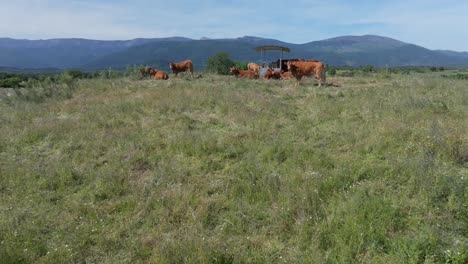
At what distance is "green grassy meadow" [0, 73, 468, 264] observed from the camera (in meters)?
3.42

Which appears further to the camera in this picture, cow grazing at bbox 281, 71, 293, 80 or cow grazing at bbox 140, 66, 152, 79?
cow grazing at bbox 140, 66, 152, 79

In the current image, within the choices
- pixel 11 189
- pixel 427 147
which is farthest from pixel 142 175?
pixel 427 147

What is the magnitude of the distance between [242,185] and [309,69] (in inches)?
396

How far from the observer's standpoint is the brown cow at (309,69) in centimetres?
1349

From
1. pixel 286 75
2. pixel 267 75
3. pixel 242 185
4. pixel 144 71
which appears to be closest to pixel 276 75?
pixel 267 75

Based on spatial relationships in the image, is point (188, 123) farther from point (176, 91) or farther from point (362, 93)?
point (362, 93)

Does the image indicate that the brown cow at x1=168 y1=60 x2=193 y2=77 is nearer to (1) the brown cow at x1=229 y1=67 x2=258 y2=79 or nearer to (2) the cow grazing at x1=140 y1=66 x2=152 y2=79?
(2) the cow grazing at x1=140 y1=66 x2=152 y2=79

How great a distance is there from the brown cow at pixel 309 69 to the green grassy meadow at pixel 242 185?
192 inches

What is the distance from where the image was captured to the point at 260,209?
4.22 metres

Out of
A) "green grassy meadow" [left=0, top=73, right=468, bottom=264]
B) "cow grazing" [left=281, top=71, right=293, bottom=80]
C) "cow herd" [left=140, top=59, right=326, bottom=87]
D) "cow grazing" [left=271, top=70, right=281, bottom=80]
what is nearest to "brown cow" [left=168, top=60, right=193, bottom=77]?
"cow herd" [left=140, top=59, right=326, bottom=87]

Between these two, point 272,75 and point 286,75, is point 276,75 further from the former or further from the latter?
point 286,75

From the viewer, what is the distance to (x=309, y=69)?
1366cm

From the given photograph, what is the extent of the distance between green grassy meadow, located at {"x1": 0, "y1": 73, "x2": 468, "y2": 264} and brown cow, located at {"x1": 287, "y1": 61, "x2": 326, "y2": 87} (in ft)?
16.0

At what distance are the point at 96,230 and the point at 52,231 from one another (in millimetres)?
565
